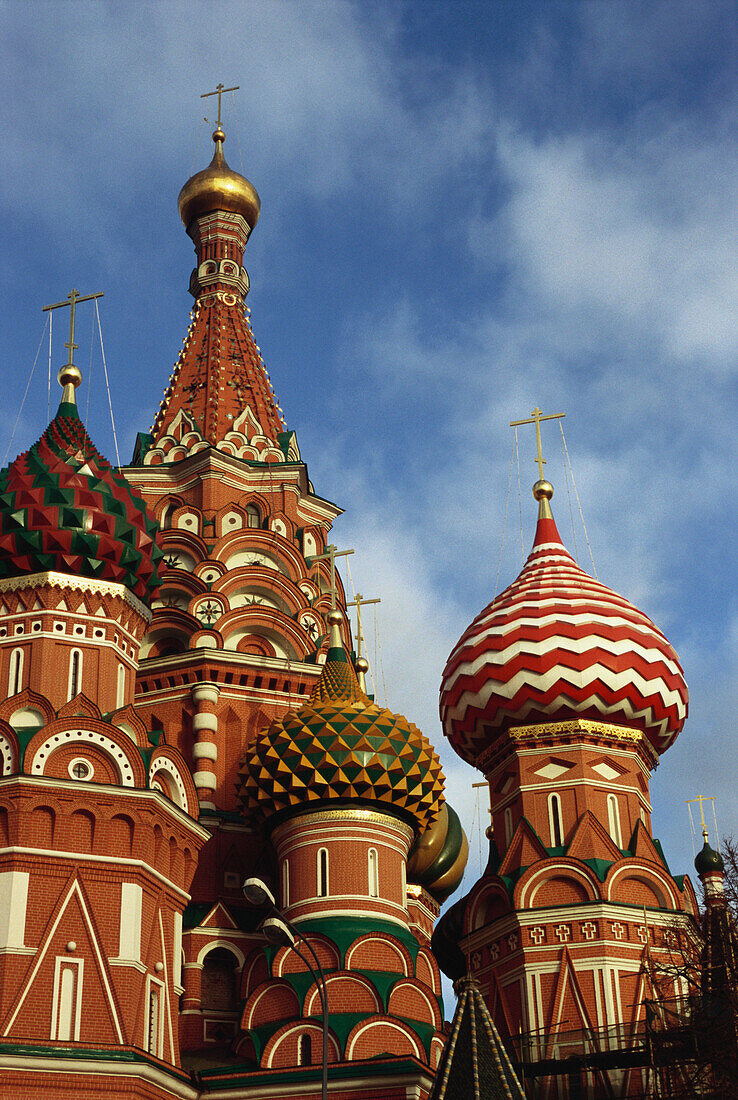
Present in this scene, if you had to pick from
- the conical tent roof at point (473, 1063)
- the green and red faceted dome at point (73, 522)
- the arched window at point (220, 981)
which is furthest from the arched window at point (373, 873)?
the conical tent roof at point (473, 1063)

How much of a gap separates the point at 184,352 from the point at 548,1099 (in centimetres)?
1572

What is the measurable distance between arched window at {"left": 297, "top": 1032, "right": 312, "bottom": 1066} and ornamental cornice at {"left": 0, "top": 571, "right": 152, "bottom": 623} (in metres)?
6.41

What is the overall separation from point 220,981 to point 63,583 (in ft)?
20.4

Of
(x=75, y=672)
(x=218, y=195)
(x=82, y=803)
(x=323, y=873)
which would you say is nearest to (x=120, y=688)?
(x=75, y=672)

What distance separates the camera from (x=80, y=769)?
2027 centimetres

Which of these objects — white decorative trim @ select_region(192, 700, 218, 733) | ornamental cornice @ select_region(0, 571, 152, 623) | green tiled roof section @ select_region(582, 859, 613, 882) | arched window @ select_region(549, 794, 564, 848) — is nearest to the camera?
Result: ornamental cornice @ select_region(0, 571, 152, 623)

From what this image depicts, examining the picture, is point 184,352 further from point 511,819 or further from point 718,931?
point 718,931

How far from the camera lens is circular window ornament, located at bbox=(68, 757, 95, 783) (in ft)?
66.3

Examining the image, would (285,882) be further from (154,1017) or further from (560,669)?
(560,669)

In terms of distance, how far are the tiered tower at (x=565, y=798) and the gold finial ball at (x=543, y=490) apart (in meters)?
2.03

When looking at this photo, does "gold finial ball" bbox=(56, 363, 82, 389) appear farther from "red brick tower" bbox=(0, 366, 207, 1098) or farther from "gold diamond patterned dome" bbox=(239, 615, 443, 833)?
"gold diamond patterned dome" bbox=(239, 615, 443, 833)

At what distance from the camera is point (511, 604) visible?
1031 inches

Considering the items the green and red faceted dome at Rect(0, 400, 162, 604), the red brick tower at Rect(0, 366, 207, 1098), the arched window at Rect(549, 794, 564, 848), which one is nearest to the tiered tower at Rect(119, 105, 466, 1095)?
the arched window at Rect(549, 794, 564, 848)

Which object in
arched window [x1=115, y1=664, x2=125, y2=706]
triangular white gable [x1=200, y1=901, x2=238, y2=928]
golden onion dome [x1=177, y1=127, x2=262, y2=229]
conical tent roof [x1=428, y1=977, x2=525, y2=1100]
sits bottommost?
conical tent roof [x1=428, y1=977, x2=525, y2=1100]
